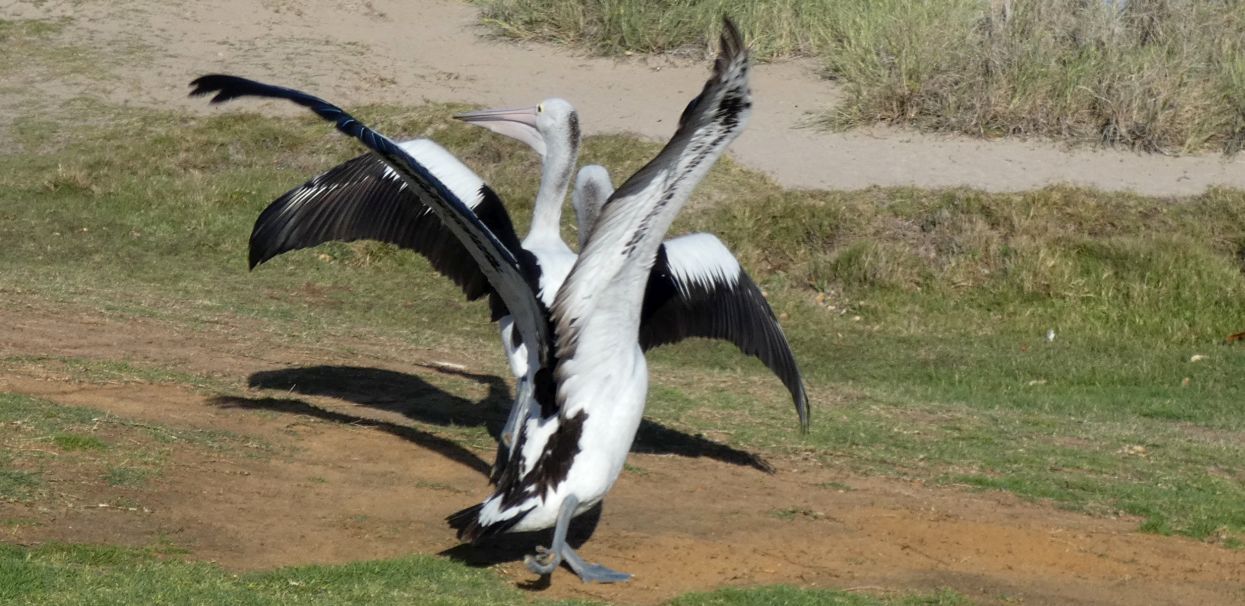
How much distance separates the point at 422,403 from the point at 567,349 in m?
3.01

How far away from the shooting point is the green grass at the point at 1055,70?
16.9 m

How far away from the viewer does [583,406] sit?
18.9 ft

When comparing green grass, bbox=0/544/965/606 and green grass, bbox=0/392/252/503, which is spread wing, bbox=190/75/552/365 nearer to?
green grass, bbox=0/544/965/606

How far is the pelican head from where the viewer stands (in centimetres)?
838

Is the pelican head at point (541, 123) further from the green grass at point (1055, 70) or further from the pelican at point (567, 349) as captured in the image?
the green grass at point (1055, 70)

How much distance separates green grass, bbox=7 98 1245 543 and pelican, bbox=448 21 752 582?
6.91 feet

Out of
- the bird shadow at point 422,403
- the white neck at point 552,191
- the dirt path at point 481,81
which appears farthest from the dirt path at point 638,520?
the dirt path at point 481,81

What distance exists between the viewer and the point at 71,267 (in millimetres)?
13117

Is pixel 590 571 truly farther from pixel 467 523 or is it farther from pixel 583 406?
pixel 583 406

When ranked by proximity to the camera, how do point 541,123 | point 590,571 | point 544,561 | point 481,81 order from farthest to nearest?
point 481,81 < point 541,123 < point 590,571 < point 544,561

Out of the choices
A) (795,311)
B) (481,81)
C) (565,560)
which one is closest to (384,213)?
(565,560)

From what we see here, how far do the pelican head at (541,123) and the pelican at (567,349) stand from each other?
2.54 m

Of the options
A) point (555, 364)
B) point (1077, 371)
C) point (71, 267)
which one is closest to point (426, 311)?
point (71, 267)

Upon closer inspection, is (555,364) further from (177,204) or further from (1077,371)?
(177,204)
